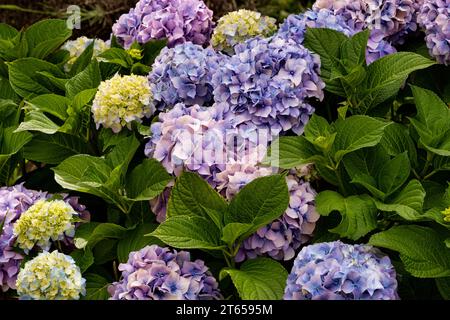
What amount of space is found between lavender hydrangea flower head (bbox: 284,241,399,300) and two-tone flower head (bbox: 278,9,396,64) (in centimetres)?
65

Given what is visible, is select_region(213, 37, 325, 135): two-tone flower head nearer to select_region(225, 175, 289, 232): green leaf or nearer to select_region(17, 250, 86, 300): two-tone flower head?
select_region(225, 175, 289, 232): green leaf

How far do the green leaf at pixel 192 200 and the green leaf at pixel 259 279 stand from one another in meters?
0.14

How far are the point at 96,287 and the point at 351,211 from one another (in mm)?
565

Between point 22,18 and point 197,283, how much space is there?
11.2 ft

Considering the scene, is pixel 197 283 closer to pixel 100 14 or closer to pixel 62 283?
pixel 62 283

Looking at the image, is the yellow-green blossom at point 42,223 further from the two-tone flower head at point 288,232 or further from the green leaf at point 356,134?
the green leaf at point 356,134

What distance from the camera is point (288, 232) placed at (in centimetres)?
171

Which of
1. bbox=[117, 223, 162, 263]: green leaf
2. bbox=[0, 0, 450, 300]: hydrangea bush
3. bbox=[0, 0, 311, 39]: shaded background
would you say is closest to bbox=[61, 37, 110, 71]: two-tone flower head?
bbox=[0, 0, 450, 300]: hydrangea bush

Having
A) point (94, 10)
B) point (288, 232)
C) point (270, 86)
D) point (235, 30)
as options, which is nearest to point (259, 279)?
point (288, 232)

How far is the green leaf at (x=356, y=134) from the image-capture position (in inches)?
67.4

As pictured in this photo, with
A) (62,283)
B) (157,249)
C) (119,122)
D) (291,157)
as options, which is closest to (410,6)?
(291,157)

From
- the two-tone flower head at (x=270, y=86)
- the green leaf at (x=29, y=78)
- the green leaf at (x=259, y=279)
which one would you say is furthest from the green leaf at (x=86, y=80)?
the green leaf at (x=259, y=279)

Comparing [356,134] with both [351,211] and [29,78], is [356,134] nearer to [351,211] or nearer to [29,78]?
[351,211]

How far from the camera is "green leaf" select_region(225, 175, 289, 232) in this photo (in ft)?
5.46
